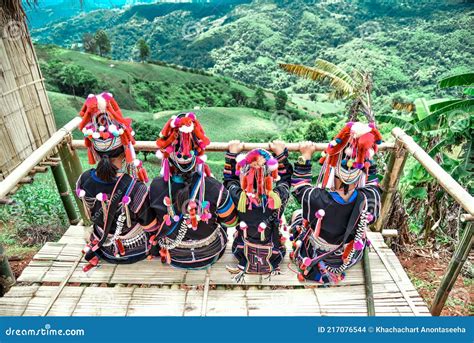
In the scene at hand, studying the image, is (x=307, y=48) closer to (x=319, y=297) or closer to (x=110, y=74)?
(x=110, y=74)

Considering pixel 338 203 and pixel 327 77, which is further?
pixel 327 77

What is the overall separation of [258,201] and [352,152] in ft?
2.27

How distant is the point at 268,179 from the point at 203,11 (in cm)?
5512

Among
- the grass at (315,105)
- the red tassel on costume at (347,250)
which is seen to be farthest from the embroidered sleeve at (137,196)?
the grass at (315,105)

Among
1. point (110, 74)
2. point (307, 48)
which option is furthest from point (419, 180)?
point (307, 48)

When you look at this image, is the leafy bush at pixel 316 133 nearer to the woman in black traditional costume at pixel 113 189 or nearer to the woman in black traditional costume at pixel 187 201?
the woman in black traditional costume at pixel 187 201

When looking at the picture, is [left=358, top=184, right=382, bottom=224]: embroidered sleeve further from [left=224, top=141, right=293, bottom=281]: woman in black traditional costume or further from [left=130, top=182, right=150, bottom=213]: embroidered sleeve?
[left=130, top=182, right=150, bottom=213]: embroidered sleeve

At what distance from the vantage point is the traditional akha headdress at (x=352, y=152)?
2.25 meters

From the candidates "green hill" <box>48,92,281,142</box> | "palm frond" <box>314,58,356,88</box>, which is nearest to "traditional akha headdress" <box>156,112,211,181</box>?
"palm frond" <box>314,58,356,88</box>

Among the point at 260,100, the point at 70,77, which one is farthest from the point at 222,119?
the point at 70,77

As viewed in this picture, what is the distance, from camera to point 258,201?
2.54 metres

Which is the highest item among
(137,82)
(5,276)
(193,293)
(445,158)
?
(5,276)

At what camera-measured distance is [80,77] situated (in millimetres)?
23453

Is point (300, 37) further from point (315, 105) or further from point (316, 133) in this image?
point (316, 133)
